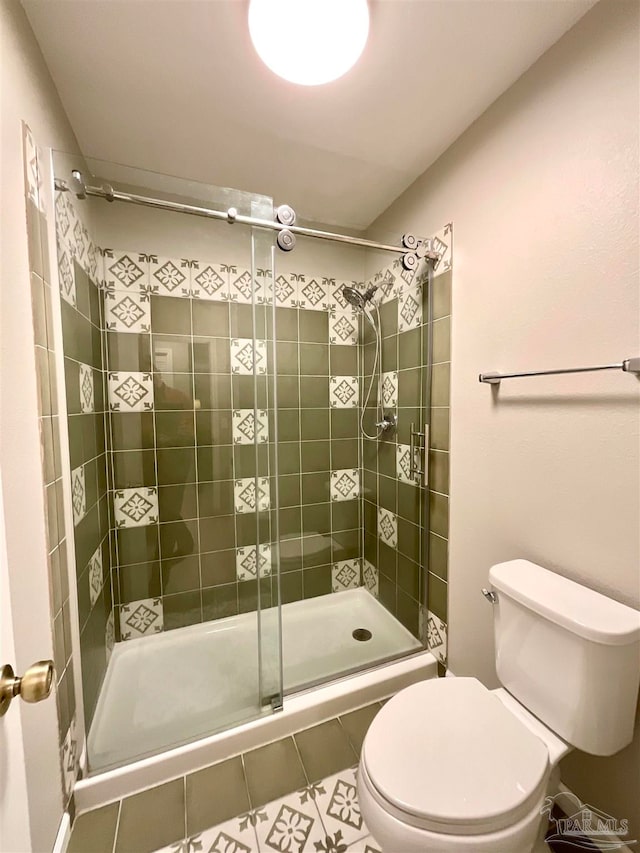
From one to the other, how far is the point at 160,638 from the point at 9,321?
172cm

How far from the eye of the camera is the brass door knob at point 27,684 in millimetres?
451

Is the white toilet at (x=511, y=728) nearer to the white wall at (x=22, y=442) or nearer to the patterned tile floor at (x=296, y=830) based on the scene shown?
the patterned tile floor at (x=296, y=830)

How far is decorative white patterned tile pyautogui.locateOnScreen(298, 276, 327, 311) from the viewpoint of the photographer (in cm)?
200

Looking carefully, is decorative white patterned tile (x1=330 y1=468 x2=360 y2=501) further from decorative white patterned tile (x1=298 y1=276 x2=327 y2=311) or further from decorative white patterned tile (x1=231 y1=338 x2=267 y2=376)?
decorative white patterned tile (x1=298 y1=276 x2=327 y2=311)

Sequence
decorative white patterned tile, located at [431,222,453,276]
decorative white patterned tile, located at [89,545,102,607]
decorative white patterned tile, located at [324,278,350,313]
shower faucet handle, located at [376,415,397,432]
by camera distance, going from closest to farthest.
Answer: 1. decorative white patterned tile, located at [89,545,102,607]
2. decorative white patterned tile, located at [431,222,453,276]
3. shower faucet handle, located at [376,415,397,432]
4. decorative white patterned tile, located at [324,278,350,313]

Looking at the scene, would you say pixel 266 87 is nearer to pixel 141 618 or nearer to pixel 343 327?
pixel 343 327

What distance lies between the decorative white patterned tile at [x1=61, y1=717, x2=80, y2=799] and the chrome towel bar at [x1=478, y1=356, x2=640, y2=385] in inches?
71.6

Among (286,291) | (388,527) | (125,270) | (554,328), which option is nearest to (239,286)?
(286,291)

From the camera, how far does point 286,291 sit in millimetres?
1960

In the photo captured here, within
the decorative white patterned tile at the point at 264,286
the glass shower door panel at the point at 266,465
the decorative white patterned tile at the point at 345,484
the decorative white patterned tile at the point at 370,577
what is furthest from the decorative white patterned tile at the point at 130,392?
the decorative white patterned tile at the point at 370,577

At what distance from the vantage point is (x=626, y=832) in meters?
0.94

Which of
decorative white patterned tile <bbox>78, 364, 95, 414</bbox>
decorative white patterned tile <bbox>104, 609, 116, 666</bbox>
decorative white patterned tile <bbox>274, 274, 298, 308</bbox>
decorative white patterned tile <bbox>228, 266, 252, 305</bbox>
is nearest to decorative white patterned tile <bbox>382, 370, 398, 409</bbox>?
decorative white patterned tile <bbox>274, 274, 298, 308</bbox>

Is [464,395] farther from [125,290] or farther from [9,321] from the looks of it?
[125,290]

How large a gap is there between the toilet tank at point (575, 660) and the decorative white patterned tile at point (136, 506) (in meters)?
1.66
